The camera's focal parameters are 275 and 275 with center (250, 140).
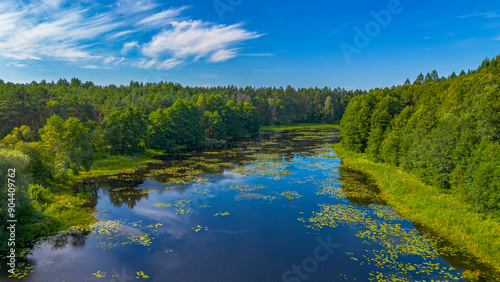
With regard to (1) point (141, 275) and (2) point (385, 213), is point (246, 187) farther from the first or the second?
(1) point (141, 275)

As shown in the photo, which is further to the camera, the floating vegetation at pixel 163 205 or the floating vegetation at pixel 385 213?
the floating vegetation at pixel 163 205

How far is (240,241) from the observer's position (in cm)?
2269

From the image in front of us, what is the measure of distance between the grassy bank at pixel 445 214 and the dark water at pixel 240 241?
A: 64.8 inches

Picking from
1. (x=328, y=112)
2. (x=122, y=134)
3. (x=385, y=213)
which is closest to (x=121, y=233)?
(x=385, y=213)

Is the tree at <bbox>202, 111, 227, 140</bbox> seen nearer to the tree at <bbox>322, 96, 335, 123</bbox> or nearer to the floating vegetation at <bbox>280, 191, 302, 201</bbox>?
Result: the floating vegetation at <bbox>280, 191, 302, 201</bbox>

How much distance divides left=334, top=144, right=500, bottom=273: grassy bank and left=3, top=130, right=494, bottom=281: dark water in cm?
165

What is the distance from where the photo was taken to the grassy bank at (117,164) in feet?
152

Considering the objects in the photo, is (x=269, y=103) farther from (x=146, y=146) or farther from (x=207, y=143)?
(x=146, y=146)

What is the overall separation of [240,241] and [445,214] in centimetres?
1932

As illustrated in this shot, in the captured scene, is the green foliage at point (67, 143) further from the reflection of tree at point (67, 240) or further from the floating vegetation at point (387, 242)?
Result: the floating vegetation at point (387, 242)

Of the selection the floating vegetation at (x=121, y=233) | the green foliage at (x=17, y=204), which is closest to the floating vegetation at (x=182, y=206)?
the floating vegetation at (x=121, y=233)

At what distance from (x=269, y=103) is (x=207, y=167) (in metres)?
134

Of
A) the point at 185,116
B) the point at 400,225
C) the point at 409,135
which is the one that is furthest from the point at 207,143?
the point at 400,225

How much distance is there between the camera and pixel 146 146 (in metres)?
73.6
